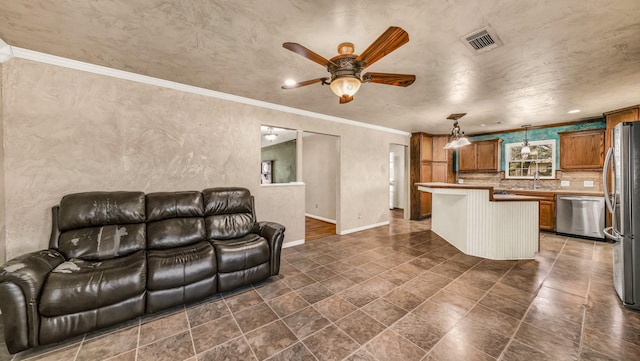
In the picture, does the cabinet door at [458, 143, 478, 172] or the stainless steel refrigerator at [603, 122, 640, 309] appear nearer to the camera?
the stainless steel refrigerator at [603, 122, 640, 309]

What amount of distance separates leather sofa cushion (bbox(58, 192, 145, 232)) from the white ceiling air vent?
147 inches

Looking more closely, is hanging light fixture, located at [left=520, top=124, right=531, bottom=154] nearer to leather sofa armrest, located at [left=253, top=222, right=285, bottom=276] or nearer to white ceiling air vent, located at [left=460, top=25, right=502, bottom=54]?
white ceiling air vent, located at [left=460, top=25, right=502, bottom=54]

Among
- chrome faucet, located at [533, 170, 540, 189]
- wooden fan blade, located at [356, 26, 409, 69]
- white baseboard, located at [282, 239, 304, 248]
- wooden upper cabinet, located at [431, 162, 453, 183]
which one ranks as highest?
wooden fan blade, located at [356, 26, 409, 69]

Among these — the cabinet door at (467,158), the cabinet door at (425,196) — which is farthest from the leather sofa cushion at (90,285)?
the cabinet door at (467,158)

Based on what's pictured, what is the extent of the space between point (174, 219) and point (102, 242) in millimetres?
639

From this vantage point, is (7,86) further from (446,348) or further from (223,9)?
(446,348)

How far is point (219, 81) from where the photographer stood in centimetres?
296

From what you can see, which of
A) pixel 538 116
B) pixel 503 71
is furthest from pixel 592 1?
pixel 538 116

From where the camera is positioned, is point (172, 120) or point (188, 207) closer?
point (188, 207)

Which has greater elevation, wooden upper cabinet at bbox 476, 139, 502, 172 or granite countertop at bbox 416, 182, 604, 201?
wooden upper cabinet at bbox 476, 139, 502, 172

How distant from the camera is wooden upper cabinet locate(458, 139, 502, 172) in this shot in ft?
20.2

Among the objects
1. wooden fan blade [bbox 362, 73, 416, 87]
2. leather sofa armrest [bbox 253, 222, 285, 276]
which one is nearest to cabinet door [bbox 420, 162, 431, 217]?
wooden fan blade [bbox 362, 73, 416, 87]

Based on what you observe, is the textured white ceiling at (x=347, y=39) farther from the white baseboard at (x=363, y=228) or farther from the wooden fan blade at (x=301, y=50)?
the white baseboard at (x=363, y=228)

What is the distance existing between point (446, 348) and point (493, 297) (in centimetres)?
111
